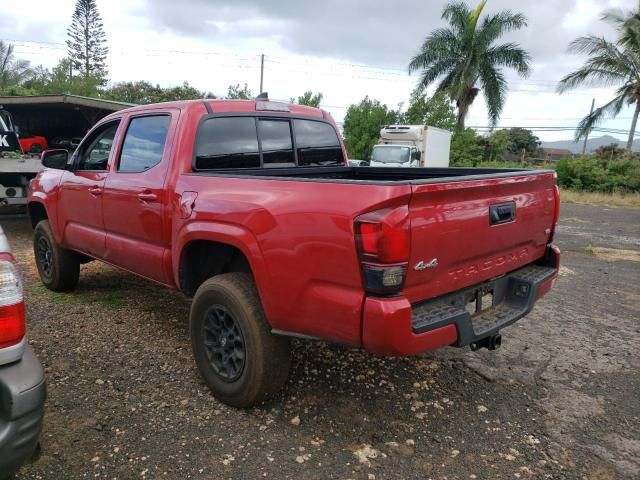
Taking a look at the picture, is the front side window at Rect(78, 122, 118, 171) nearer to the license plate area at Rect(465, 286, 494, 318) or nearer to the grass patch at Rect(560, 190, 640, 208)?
the license plate area at Rect(465, 286, 494, 318)

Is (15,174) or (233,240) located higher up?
(233,240)

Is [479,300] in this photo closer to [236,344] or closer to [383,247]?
[383,247]

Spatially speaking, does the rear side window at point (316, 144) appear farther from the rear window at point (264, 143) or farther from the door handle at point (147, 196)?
the door handle at point (147, 196)

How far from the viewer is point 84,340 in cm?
408

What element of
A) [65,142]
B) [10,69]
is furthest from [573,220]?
[10,69]

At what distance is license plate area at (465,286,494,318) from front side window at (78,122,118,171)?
316cm

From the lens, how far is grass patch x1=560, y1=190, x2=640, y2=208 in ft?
65.8

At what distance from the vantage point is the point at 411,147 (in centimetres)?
1977

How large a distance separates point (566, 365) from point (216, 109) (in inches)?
131

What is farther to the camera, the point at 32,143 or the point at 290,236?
the point at 32,143

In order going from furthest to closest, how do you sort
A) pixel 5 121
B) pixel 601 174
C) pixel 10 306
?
pixel 601 174
pixel 5 121
pixel 10 306

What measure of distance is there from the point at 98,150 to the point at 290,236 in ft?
9.30

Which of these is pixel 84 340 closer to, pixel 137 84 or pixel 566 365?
pixel 566 365

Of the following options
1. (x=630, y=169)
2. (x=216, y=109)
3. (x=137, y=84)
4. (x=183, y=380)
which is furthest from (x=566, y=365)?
(x=137, y=84)
